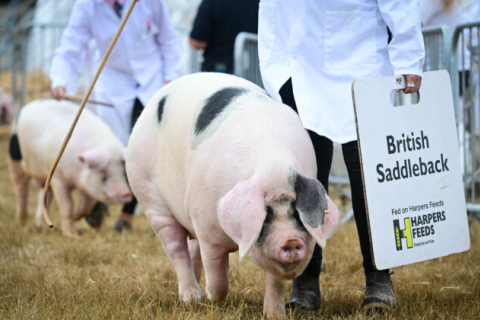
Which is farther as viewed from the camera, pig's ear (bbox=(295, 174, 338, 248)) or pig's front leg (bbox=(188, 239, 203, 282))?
pig's front leg (bbox=(188, 239, 203, 282))

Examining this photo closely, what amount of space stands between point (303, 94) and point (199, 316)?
1.02 meters

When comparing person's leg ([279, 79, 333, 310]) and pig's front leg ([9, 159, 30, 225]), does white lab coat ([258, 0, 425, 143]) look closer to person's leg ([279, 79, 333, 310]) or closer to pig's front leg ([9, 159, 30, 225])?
person's leg ([279, 79, 333, 310])

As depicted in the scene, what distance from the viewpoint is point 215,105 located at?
2.93 m

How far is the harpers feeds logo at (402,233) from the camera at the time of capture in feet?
9.21

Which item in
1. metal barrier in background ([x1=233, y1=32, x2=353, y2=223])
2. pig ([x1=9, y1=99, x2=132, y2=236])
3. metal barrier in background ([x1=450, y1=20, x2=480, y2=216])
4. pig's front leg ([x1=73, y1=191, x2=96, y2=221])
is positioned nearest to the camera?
metal barrier in background ([x1=450, y1=20, x2=480, y2=216])

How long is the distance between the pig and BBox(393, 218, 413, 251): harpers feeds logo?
2.89 metres

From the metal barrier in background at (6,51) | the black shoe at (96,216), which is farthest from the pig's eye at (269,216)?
the metal barrier in background at (6,51)

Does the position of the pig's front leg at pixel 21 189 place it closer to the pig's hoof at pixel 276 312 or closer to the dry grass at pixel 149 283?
the dry grass at pixel 149 283

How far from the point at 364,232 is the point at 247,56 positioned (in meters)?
3.18

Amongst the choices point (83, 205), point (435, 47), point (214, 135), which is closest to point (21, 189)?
point (83, 205)

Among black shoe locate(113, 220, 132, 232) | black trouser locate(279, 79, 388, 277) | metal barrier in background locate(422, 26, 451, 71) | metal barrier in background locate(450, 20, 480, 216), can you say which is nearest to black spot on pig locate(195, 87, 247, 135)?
black trouser locate(279, 79, 388, 277)

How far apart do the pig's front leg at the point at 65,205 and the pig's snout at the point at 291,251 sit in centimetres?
338

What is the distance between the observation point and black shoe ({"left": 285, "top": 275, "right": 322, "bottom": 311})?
319cm

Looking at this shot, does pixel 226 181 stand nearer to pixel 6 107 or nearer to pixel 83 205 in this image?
pixel 83 205
